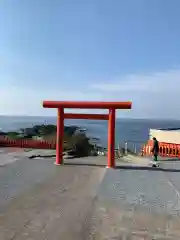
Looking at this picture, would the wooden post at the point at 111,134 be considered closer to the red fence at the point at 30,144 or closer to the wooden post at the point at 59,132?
the wooden post at the point at 59,132

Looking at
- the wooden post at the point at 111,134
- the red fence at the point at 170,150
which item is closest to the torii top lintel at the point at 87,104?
the wooden post at the point at 111,134

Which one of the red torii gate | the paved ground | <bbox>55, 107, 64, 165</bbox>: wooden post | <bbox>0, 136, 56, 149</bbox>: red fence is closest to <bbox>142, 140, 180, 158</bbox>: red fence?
<bbox>0, 136, 56, 149</bbox>: red fence

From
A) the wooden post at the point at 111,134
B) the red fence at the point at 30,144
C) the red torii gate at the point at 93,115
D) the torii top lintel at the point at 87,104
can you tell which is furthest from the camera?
the red fence at the point at 30,144

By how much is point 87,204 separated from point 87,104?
637cm

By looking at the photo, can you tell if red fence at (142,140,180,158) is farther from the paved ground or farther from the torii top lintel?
the torii top lintel

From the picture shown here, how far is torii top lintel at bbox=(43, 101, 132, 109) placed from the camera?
13714mm

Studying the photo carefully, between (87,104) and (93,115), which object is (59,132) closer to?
(93,115)

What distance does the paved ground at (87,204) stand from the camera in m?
6.25

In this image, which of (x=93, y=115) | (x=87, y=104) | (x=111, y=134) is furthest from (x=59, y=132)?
(x=111, y=134)

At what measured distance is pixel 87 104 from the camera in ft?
45.9

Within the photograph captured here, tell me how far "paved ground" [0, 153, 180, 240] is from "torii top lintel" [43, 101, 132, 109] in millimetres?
2449

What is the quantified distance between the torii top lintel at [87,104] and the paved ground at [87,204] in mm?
2449

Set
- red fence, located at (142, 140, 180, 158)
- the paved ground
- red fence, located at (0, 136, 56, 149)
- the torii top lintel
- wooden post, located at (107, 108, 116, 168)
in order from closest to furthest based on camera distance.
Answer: the paved ground
the torii top lintel
wooden post, located at (107, 108, 116, 168)
red fence, located at (142, 140, 180, 158)
red fence, located at (0, 136, 56, 149)

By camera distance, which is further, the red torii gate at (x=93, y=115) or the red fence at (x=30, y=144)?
the red fence at (x=30, y=144)
